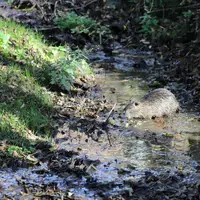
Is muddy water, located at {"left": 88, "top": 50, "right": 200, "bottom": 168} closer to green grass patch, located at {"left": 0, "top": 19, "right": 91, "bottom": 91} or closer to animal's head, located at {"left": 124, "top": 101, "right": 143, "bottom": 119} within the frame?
A: animal's head, located at {"left": 124, "top": 101, "right": 143, "bottom": 119}

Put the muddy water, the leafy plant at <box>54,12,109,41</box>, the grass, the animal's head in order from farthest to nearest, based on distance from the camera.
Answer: the leafy plant at <box>54,12,109,41</box> < the animal's head < the grass < the muddy water

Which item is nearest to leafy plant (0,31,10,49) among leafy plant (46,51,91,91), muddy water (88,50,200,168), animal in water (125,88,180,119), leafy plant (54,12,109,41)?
leafy plant (46,51,91,91)

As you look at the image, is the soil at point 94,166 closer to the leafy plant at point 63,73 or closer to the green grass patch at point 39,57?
the leafy plant at point 63,73

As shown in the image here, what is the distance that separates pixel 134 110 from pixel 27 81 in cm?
201

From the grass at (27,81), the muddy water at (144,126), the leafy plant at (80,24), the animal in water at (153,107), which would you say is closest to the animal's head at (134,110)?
the animal in water at (153,107)

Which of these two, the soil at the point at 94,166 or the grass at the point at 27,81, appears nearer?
the soil at the point at 94,166

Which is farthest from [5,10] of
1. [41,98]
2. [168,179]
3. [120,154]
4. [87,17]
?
[168,179]

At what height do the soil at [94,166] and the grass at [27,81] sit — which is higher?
the grass at [27,81]

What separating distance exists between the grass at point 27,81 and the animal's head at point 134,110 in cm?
130

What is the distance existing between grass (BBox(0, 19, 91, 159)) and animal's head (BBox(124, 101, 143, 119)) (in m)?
1.30

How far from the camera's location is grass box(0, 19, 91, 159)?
6926mm

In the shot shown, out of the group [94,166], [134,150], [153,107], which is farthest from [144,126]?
[94,166]

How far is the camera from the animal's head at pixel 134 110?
847 cm

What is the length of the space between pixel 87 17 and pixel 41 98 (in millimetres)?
7195
